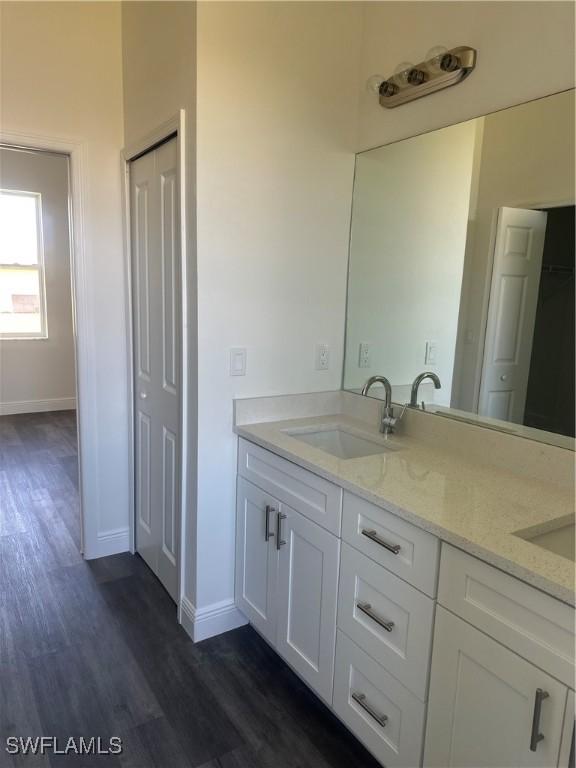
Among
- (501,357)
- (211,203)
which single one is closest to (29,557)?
(211,203)

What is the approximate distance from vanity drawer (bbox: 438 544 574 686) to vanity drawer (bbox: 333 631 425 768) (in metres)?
0.36

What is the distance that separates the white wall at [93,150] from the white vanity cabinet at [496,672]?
206 centimetres

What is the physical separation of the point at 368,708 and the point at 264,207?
71.4 inches

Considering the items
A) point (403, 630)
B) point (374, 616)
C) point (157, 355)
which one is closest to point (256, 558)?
point (374, 616)

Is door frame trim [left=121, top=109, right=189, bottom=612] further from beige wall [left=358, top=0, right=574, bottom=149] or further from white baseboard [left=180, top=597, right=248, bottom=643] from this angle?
beige wall [left=358, top=0, right=574, bottom=149]

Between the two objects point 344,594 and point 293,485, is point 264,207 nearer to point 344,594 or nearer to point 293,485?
point 293,485

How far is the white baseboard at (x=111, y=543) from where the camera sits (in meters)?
2.90

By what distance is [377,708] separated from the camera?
153cm

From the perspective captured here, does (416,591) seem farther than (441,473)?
No

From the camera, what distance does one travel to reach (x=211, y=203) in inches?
78.4

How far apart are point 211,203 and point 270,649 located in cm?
184

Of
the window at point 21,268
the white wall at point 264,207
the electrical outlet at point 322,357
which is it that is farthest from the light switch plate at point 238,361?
the window at point 21,268

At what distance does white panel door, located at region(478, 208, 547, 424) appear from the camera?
174 cm

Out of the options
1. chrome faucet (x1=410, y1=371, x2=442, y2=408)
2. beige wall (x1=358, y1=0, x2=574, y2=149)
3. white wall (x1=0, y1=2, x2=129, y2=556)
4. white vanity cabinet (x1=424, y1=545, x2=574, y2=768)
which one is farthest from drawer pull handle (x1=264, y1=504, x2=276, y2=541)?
beige wall (x1=358, y1=0, x2=574, y2=149)
